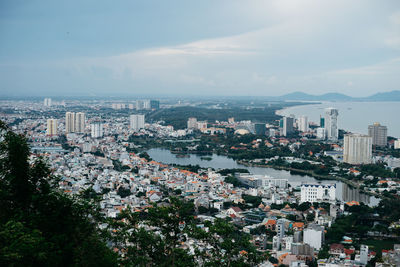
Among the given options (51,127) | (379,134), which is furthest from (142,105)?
(379,134)

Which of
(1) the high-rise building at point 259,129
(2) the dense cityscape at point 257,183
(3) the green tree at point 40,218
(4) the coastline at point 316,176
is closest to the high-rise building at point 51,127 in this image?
(2) the dense cityscape at point 257,183

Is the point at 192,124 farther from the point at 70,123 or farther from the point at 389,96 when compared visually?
the point at 389,96

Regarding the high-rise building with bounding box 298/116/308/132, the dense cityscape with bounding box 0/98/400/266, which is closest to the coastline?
the dense cityscape with bounding box 0/98/400/266

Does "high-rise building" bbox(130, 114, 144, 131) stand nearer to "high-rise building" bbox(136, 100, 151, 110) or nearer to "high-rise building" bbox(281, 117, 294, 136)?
"high-rise building" bbox(281, 117, 294, 136)

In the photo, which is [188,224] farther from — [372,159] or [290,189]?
[372,159]

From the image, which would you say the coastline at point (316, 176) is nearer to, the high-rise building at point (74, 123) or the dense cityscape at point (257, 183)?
the dense cityscape at point (257, 183)

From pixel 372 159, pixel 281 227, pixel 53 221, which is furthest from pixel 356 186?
pixel 53 221
